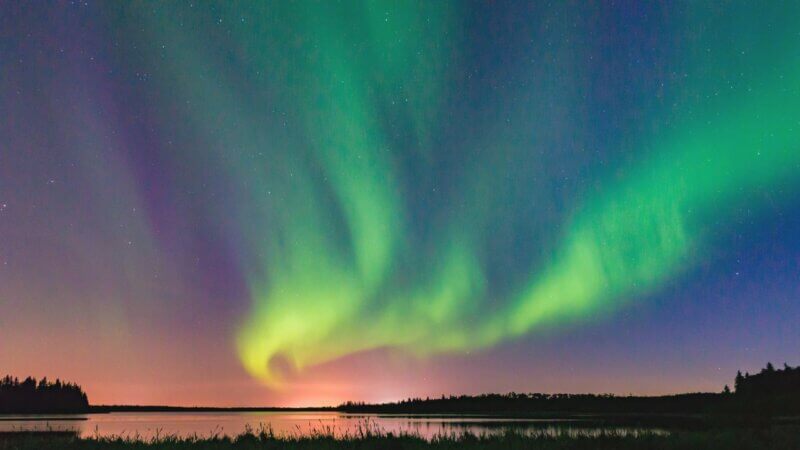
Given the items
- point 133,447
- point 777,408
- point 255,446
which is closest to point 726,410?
point 777,408

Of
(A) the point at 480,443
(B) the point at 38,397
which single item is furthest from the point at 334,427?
(B) the point at 38,397

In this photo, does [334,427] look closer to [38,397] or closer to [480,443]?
[480,443]

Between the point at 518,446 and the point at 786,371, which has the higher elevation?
the point at 786,371

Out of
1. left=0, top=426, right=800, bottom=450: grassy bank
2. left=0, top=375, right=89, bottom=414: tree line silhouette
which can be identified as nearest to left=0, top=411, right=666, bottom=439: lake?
left=0, top=426, right=800, bottom=450: grassy bank

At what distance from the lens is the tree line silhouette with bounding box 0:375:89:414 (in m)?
180

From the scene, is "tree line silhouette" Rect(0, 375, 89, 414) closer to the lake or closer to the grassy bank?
the lake

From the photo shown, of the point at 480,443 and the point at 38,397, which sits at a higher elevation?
the point at 38,397

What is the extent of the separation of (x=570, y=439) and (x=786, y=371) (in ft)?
339

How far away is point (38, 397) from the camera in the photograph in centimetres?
18488

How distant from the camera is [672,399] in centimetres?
15388

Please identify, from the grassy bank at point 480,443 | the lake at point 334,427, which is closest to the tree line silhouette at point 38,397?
the lake at point 334,427

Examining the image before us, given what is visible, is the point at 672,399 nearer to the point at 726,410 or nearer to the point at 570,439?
the point at 726,410

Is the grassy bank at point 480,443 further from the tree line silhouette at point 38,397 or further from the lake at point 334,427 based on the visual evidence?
the tree line silhouette at point 38,397

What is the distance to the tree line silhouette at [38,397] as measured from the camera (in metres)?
180
